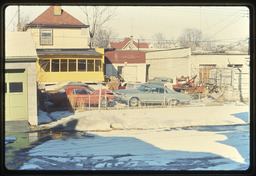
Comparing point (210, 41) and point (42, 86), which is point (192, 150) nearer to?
point (210, 41)

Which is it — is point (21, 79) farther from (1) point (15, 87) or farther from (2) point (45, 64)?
(2) point (45, 64)

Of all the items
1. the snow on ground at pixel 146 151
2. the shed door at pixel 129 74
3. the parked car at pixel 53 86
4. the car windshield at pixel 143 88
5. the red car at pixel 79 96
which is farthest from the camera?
the red car at pixel 79 96

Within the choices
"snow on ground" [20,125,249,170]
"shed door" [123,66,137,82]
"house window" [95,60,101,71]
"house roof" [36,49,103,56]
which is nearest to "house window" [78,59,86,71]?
"house roof" [36,49,103,56]

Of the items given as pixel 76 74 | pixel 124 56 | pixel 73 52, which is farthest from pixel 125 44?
pixel 76 74

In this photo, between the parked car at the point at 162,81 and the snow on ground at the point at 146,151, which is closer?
the snow on ground at the point at 146,151

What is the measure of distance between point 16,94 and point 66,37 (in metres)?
2.03

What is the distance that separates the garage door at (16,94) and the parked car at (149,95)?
8.08 ft

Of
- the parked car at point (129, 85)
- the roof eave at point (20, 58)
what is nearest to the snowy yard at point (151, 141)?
the parked car at point (129, 85)

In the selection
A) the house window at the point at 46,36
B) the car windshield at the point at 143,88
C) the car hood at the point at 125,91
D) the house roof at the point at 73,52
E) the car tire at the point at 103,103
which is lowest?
the car tire at the point at 103,103

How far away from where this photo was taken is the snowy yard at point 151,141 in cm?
579

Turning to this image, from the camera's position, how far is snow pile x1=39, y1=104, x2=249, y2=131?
7547 millimetres

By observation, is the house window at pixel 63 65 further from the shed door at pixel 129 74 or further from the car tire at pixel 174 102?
the car tire at pixel 174 102
